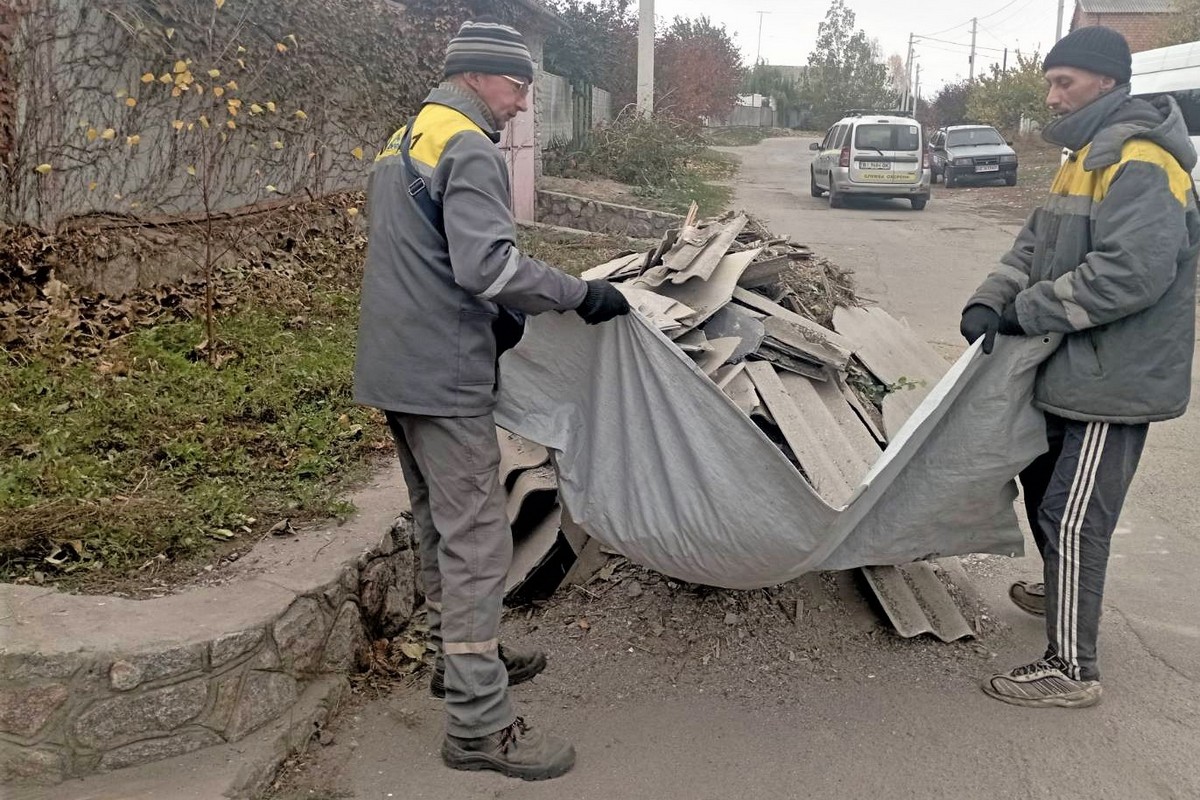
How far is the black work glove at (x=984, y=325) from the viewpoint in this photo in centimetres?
334

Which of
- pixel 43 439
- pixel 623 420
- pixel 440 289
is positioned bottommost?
pixel 43 439

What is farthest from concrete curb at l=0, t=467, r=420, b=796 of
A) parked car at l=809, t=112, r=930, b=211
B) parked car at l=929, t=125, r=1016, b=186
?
parked car at l=929, t=125, r=1016, b=186

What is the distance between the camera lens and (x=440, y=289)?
2.90 meters

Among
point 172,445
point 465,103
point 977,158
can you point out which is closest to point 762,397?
point 465,103

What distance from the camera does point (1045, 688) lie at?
337 centimetres

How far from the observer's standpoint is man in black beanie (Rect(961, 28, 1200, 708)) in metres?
3.06

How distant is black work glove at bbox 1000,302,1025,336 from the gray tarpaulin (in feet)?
0.18

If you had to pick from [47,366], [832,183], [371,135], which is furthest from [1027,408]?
[832,183]

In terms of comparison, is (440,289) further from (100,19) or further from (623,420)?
(100,19)

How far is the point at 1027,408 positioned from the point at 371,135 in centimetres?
813

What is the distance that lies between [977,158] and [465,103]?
26.5m

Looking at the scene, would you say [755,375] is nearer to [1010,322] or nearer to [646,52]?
[1010,322]

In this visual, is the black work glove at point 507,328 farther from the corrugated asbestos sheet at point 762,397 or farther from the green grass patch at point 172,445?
the green grass patch at point 172,445

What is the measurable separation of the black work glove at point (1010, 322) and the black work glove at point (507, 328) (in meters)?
1.56
